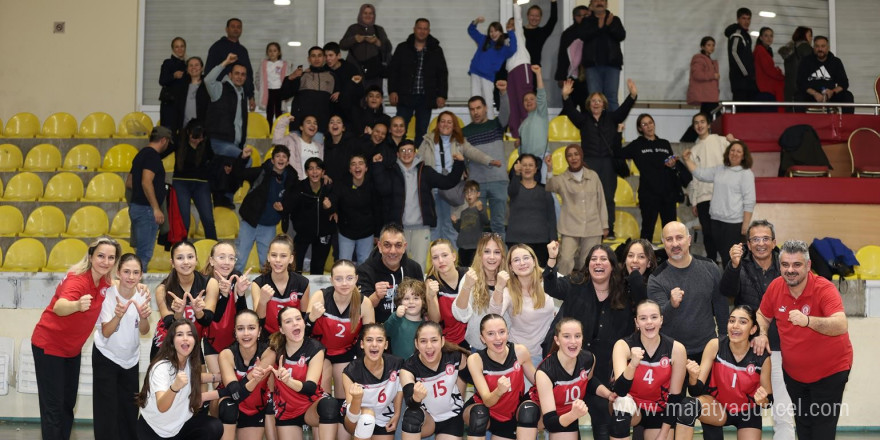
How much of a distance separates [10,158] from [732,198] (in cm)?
890

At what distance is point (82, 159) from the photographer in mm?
12375

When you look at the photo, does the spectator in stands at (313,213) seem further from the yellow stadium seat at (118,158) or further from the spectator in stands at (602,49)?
the spectator in stands at (602,49)

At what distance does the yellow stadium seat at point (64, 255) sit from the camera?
10023 millimetres

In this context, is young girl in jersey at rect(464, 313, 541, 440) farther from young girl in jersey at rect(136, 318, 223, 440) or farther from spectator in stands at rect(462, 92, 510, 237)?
spectator in stands at rect(462, 92, 510, 237)

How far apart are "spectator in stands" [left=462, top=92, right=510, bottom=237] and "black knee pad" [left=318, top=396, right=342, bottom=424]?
136 inches

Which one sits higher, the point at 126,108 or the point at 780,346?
the point at 126,108

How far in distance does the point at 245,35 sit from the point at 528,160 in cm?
678

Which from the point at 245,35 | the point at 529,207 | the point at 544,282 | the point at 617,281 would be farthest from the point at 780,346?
the point at 245,35

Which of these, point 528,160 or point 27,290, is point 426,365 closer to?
point 528,160

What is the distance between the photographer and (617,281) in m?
6.94

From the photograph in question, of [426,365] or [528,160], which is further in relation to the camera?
[528,160]

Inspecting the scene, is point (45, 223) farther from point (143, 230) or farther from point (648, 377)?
point (648, 377)

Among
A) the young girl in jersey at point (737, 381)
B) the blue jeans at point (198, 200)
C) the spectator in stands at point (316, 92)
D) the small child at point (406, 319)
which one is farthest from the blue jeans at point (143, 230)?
the young girl in jersey at point (737, 381)

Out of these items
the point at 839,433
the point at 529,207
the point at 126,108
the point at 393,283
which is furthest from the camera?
the point at 126,108
